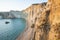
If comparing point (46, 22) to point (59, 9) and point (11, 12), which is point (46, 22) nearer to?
point (59, 9)

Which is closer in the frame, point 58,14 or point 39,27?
point 58,14

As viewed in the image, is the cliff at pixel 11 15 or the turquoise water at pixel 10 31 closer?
the turquoise water at pixel 10 31

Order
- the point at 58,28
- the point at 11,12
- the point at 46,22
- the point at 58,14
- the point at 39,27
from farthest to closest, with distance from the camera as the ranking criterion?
Result: 1. the point at 11,12
2. the point at 39,27
3. the point at 46,22
4. the point at 58,14
5. the point at 58,28

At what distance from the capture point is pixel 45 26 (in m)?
12.3

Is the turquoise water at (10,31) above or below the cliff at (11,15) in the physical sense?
above

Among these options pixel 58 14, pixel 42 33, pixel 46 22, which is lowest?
pixel 42 33

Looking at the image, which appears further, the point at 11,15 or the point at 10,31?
the point at 11,15

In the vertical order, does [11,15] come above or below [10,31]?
below

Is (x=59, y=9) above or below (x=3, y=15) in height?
above

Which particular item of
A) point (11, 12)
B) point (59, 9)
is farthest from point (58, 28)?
point (11, 12)

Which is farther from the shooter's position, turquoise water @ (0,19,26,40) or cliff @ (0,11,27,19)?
cliff @ (0,11,27,19)

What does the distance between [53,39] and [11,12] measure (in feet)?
537

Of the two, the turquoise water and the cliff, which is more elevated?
the turquoise water

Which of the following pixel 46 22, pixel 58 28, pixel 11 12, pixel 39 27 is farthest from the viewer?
pixel 11 12
